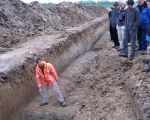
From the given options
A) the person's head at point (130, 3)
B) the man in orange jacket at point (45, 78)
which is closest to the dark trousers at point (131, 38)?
the person's head at point (130, 3)

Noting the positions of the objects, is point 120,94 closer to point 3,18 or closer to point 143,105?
point 143,105

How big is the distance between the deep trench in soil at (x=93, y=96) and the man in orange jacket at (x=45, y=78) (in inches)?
9.7

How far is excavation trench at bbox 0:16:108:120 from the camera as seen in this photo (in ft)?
27.2

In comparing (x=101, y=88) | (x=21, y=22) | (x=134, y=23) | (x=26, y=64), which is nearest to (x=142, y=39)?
(x=134, y=23)

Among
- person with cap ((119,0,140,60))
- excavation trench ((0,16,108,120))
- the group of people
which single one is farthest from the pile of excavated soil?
person with cap ((119,0,140,60))

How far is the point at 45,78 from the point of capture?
8781 mm

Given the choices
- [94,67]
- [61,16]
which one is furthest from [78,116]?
[61,16]

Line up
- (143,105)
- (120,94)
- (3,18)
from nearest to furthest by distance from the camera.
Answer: (143,105) < (120,94) < (3,18)

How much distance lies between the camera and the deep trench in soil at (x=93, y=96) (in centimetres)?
838

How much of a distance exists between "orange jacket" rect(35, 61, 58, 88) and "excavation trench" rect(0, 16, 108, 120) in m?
0.56

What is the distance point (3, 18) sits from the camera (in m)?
15.8

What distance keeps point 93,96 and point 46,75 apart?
1.65 meters

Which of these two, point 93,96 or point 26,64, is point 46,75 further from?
point 93,96

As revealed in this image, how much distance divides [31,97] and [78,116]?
164 cm
